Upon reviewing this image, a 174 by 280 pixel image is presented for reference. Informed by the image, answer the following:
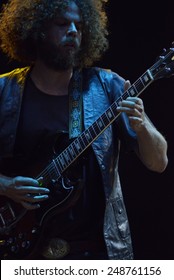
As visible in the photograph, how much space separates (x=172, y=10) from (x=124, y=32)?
0.27 meters

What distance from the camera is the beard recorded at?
2.24 metres

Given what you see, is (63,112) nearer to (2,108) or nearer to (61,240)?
(2,108)

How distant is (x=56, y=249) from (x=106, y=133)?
1.58 feet

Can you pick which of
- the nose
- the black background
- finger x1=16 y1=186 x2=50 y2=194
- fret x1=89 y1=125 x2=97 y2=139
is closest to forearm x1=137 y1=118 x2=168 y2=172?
fret x1=89 y1=125 x2=97 y2=139

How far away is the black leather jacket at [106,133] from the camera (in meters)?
2.04

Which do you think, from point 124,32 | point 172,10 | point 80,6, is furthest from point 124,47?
→ point 80,6

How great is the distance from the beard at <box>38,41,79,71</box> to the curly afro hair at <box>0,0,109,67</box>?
0.35ft

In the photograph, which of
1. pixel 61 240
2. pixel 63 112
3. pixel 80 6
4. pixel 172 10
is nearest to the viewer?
pixel 61 240

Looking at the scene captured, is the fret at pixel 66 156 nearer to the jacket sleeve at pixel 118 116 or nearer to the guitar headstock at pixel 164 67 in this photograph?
the jacket sleeve at pixel 118 116

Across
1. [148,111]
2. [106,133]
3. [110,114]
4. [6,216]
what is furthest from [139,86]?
[148,111]

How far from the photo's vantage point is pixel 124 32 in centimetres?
290

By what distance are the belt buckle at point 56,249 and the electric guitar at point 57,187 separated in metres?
0.05

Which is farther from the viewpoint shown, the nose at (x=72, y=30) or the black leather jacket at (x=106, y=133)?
the nose at (x=72, y=30)

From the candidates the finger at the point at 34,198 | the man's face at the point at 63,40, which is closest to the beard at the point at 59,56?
the man's face at the point at 63,40
